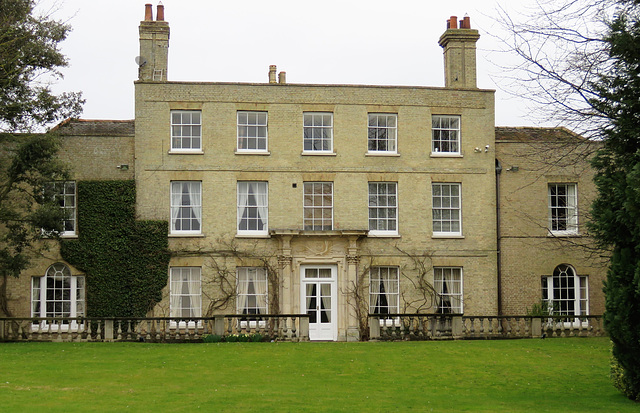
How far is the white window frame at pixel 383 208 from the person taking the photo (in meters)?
29.6

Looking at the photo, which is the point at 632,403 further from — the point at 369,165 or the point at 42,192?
the point at 42,192

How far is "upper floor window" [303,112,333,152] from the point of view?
97.4ft

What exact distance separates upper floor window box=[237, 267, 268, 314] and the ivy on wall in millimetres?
2548

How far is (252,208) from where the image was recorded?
2917cm

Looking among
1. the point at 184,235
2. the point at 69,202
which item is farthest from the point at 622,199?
the point at 69,202

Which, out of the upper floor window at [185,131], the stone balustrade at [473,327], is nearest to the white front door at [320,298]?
the stone balustrade at [473,327]

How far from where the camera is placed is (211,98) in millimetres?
29219

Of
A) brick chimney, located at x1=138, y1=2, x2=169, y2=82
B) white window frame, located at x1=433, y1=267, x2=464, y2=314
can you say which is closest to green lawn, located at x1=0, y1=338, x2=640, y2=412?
white window frame, located at x1=433, y1=267, x2=464, y2=314

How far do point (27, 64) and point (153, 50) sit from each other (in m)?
4.87

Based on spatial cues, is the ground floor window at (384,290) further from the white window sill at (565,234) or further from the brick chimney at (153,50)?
the brick chimney at (153,50)

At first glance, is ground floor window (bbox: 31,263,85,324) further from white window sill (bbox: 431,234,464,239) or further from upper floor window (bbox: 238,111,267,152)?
white window sill (bbox: 431,234,464,239)

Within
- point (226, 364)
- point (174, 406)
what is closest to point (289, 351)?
point (226, 364)

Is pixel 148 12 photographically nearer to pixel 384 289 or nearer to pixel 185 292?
pixel 185 292

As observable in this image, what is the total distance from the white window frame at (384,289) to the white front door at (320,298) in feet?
4.36
